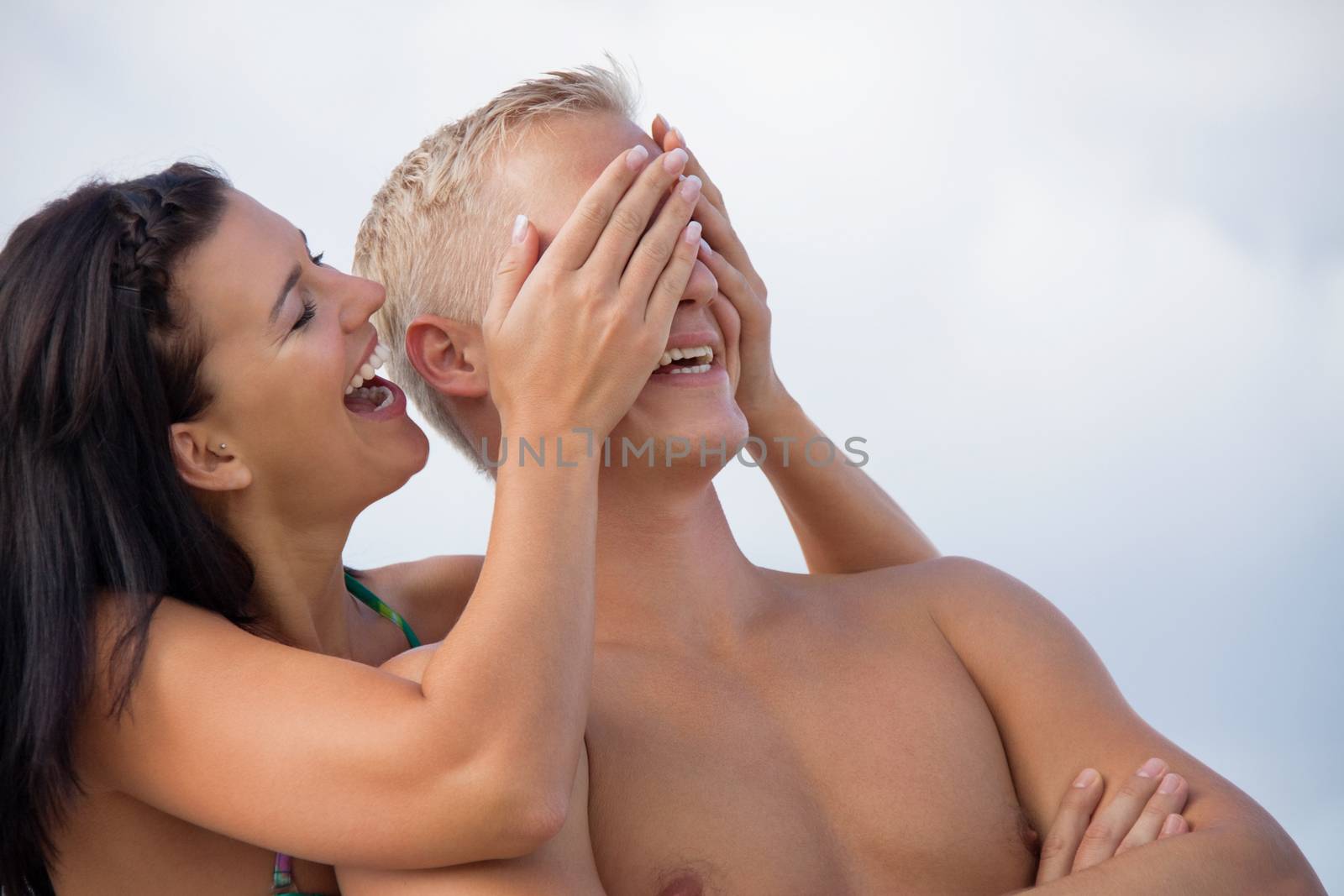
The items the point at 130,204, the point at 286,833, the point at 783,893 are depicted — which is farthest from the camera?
the point at 130,204

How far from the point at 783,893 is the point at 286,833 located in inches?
26.1

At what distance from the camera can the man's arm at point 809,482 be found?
2.35 m

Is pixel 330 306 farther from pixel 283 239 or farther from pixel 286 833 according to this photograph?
pixel 286 833

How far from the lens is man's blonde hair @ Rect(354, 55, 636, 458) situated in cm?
216

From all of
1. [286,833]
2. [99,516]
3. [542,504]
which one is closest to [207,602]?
[99,516]

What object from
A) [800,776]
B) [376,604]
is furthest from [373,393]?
[800,776]

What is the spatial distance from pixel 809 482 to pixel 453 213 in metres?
0.88

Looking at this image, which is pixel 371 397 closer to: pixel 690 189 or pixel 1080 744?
pixel 690 189

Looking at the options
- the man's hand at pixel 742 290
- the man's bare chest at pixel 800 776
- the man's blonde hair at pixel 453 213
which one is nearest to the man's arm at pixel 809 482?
the man's hand at pixel 742 290

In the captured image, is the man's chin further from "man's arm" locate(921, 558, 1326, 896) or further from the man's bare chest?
"man's arm" locate(921, 558, 1326, 896)

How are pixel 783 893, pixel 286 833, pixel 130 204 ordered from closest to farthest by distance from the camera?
pixel 286 833 → pixel 783 893 → pixel 130 204

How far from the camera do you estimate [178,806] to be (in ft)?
5.39

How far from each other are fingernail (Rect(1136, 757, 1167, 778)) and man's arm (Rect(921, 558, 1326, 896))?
0.02 metres

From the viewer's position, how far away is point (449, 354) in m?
2.21
